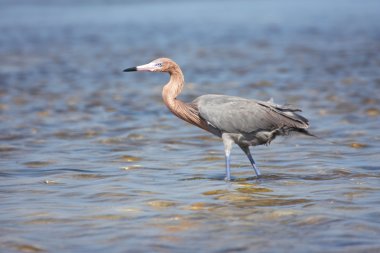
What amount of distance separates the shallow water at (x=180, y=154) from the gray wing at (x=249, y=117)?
579 millimetres

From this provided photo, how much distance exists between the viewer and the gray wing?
27.6 ft

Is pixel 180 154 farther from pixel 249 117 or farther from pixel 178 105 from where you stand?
pixel 249 117

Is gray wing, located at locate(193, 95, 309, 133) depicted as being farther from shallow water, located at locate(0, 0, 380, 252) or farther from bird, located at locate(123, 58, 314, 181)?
shallow water, located at locate(0, 0, 380, 252)

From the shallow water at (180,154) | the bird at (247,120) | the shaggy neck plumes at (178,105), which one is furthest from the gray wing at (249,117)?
the shallow water at (180,154)

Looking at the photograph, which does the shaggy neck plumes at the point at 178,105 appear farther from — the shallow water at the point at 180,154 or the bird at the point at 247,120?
the shallow water at the point at 180,154

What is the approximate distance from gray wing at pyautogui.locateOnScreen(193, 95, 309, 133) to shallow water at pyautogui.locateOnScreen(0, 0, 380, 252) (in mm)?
579

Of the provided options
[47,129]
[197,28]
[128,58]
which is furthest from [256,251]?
[197,28]

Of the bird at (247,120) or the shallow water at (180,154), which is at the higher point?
the bird at (247,120)

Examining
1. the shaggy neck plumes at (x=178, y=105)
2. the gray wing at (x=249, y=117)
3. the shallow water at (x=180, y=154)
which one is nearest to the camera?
the shallow water at (x=180, y=154)

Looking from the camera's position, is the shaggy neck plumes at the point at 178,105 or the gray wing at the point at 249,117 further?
the shaggy neck plumes at the point at 178,105

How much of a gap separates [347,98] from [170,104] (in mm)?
5368

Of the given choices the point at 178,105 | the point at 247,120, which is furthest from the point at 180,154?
the point at 247,120

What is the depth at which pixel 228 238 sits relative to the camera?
5938mm

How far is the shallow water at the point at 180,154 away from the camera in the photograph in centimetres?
615
